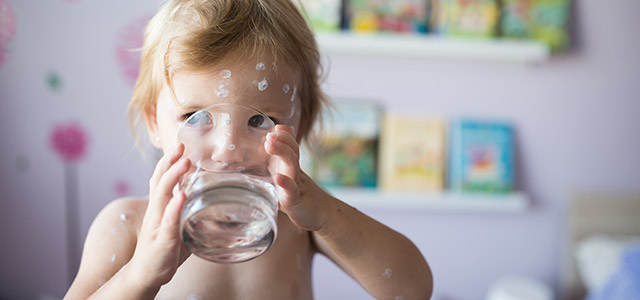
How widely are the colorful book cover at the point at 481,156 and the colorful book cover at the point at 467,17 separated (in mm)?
288

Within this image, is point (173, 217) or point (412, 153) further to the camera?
point (412, 153)

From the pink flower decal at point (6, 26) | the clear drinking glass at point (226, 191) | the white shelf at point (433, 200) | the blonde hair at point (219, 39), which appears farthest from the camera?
the white shelf at point (433, 200)


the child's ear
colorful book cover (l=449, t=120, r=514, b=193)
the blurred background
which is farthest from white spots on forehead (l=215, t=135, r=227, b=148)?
colorful book cover (l=449, t=120, r=514, b=193)

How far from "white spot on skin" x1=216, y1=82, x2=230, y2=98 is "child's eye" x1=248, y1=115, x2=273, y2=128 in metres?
0.04

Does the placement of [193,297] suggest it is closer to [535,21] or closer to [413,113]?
[413,113]

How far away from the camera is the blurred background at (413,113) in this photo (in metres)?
1.63

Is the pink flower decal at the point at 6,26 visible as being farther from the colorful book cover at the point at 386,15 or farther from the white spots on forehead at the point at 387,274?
the white spots on forehead at the point at 387,274

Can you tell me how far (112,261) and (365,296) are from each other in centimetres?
140

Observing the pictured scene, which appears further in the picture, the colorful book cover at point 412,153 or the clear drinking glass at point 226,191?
the colorful book cover at point 412,153

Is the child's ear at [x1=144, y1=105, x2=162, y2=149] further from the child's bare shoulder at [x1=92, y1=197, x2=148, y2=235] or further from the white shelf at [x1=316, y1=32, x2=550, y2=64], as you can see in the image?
the white shelf at [x1=316, y1=32, x2=550, y2=64]

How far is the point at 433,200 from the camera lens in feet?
5.59

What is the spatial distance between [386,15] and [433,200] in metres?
0.60

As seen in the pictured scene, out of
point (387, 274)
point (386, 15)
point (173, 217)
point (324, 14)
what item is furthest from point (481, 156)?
point (173, 217)

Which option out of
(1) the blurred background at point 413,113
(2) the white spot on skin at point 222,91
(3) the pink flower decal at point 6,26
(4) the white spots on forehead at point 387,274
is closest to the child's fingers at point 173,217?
(2) the white spot on skin at point 222,91
